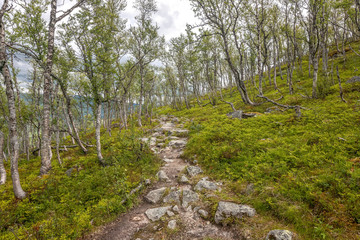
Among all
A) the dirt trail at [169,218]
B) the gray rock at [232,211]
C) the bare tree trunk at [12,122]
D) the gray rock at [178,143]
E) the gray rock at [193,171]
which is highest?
the bare tree trunk at [12,122]

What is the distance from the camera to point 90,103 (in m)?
9.32

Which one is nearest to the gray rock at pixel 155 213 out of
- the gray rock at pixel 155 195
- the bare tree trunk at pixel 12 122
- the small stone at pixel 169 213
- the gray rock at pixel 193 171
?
the small stone at pixel 169 213

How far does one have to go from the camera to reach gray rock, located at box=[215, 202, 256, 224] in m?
4.37

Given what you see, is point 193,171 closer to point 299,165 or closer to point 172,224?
point 172,224

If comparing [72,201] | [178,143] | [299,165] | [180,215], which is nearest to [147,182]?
[180,215]

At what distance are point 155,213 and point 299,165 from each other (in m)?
5.58

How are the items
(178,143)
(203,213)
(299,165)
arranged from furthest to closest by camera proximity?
(178,143), (299,165), (203,213)

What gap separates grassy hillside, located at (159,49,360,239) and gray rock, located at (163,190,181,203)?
73.7 inches

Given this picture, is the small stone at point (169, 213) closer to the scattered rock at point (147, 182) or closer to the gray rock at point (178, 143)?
the scattered rock at point (147, 182)

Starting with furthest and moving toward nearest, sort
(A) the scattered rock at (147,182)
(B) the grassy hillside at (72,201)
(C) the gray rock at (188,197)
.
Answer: (A) the scattered rock at (147,182) → (C) the gray rock at (188,197) → (B) the grassy hillside at (72,201)

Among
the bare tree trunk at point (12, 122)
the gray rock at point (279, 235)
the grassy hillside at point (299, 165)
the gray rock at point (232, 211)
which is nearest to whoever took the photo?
the gray rock at point (279, 235)

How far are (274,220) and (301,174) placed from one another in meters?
2.12

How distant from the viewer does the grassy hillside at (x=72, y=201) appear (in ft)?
15.2

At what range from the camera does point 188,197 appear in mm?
5660
